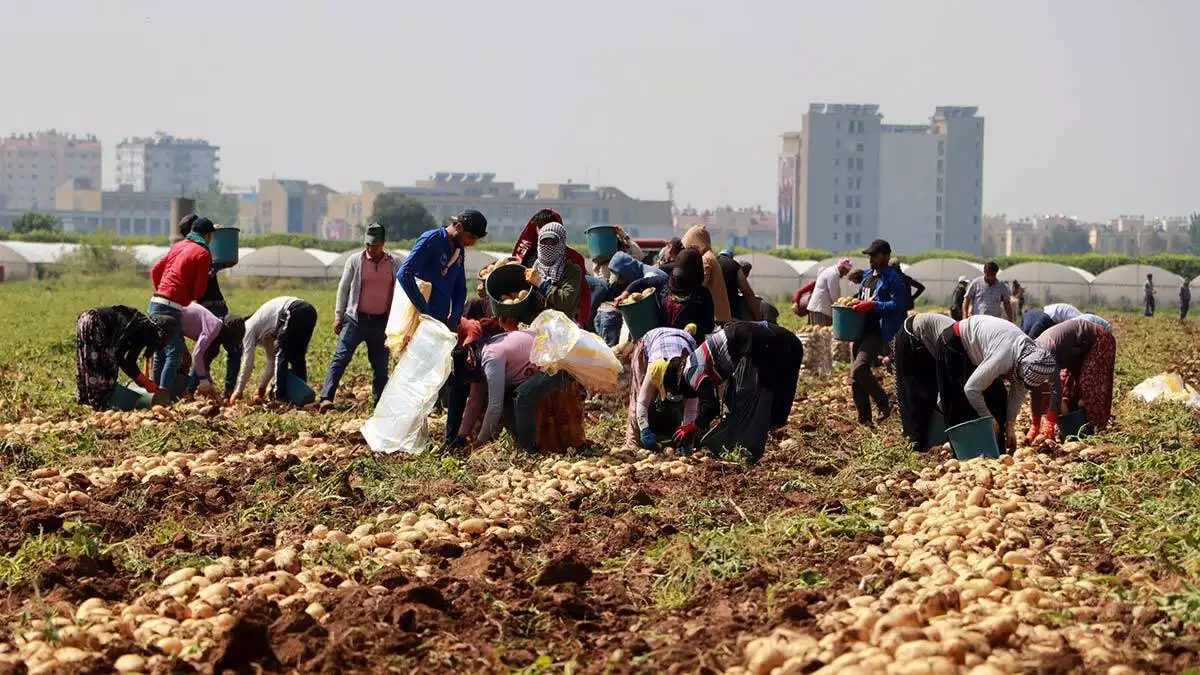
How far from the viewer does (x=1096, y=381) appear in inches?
417

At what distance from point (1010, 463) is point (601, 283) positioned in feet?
14.0

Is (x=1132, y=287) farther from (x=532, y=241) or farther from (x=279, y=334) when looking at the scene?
(x=532, y=241)

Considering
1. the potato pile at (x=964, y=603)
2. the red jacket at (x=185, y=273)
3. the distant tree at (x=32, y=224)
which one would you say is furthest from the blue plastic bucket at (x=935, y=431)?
the distant tree at (x=32, y=224)

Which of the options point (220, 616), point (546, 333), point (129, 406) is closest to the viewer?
point (220, 616)

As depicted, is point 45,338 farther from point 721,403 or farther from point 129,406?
point 721,403

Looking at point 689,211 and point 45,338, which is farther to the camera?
point 689,211

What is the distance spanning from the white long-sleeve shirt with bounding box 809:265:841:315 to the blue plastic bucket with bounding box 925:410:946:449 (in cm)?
610

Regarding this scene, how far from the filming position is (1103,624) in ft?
17.3

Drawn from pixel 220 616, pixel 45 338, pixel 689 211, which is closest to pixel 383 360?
pixel 220 616

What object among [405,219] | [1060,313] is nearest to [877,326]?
[1060,313]

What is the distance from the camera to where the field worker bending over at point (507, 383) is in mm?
9578

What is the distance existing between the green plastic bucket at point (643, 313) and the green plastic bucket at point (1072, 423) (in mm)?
2680

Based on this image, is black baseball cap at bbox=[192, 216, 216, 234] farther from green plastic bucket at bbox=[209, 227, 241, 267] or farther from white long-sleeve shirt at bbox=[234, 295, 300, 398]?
green plastic bucket at bbox=[209, 227, 241, 267]

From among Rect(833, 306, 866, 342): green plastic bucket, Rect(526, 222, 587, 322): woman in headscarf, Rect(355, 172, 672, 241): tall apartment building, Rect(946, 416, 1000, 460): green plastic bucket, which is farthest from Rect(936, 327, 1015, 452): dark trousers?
Rect(355, 172, 672, 241): tall apartment building
